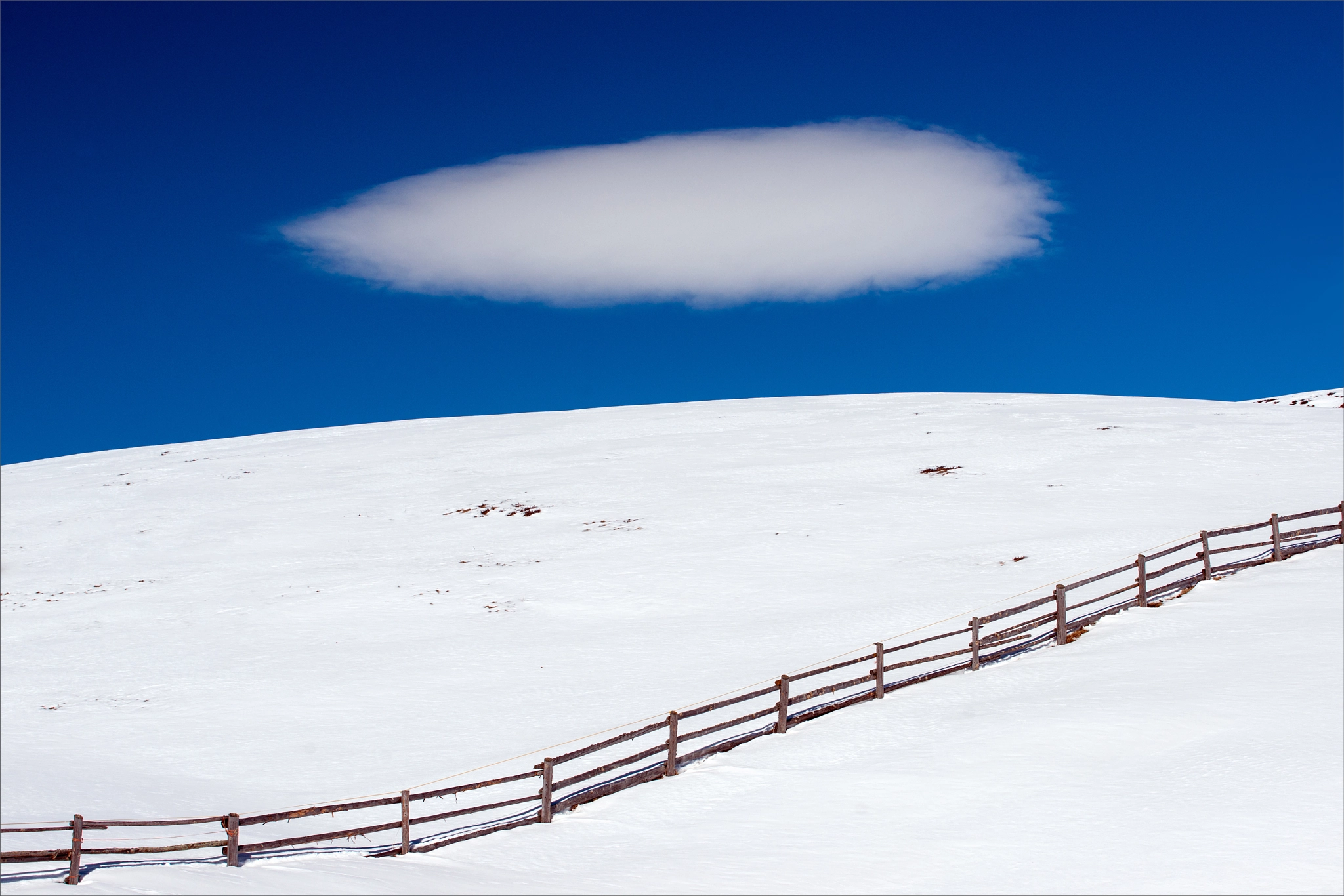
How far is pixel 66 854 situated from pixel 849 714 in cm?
1089

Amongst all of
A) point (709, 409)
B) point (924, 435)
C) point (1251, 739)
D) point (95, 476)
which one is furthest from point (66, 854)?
point (709, 409)

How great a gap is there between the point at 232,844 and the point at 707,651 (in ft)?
37.9

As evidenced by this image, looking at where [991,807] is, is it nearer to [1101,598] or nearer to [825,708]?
[825,708]

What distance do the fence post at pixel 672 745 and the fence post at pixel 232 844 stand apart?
5.61 meters

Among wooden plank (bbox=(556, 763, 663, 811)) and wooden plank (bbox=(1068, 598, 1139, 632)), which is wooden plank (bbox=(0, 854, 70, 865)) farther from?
wooden plank (bbox=(1068, 598, 1139, 632))

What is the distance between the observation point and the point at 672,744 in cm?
1526

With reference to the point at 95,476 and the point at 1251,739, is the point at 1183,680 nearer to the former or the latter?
the point at 1251,739

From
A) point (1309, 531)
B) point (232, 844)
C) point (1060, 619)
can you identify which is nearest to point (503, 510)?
point (1060, 619)

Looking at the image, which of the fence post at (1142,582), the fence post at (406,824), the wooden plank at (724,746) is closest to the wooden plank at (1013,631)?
the fence post at (1142,582)

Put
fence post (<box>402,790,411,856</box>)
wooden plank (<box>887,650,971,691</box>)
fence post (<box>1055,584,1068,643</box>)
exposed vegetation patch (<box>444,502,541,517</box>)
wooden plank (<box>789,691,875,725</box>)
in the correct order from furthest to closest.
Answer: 1. exposed vegetation patch (<box>444,502,541,517</box>)
2. fence post (<box>1055,584,1068,643</box>)
3. wooden plank (<box>887,650,971,691</box>)
4. wooden plank (<box>789,691,875,725</box>)
5. fence post (<box>402,790,411,856</box>)

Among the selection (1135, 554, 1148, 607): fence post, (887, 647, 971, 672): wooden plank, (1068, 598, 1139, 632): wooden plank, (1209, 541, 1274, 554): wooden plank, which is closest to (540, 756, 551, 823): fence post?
(887, 647, 971, 672): wooden plank

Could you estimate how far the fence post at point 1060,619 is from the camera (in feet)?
62.5

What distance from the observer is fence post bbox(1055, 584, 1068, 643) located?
750 inches

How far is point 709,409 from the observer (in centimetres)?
5925
